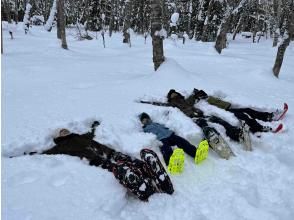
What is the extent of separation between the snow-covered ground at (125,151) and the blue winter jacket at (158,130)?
0.14m

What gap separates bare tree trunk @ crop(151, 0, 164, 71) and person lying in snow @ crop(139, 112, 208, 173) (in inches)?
146

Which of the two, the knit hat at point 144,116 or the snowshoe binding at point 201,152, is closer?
the snowshoe binding at point 201,152

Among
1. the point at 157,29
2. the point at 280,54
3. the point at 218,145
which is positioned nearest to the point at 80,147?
the point at 218,145

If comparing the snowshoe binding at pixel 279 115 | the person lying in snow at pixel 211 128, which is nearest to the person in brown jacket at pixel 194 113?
the person lying in snow at pixel 211 128

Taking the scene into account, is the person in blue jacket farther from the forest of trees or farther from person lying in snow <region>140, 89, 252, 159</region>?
the forest of trees

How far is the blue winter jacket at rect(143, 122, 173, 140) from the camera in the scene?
550 centimetres

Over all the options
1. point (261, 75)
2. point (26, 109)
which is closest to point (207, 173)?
point (26, 109)

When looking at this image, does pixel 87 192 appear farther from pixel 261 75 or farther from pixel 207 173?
pixel 261 75

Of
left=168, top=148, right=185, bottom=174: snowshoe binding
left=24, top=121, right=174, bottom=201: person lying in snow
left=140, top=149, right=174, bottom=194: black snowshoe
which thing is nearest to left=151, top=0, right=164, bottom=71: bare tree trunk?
left=24, top=121, right=174, bottom=201: person lying in snow

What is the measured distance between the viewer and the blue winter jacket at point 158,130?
5497mm

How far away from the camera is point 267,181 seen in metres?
4.78

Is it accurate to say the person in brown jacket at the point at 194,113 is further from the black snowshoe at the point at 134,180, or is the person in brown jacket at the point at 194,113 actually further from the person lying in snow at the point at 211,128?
the black snowshoe at the point at 134,180

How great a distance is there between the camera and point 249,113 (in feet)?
22.6

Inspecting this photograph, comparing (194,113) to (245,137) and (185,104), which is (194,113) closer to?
(185,104)
